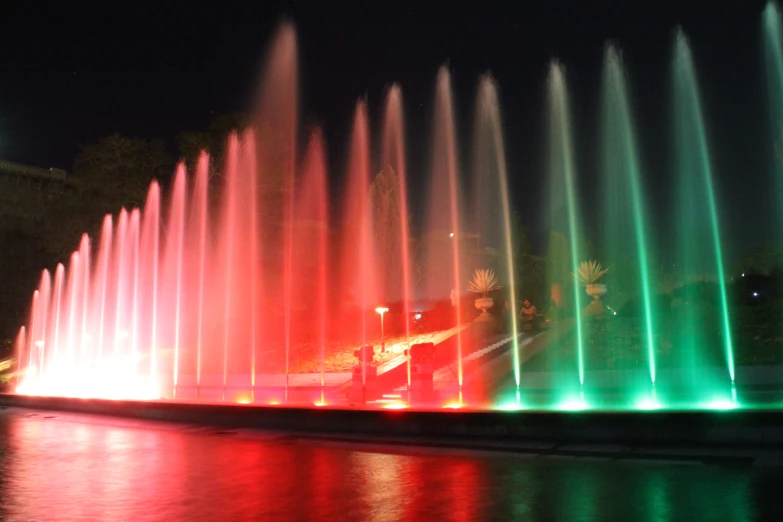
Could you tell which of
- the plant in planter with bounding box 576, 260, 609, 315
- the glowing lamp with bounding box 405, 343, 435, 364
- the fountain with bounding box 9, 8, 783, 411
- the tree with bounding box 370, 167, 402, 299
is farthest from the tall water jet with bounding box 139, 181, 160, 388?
the plant in planter with bounding box 576, 260, 609, 315

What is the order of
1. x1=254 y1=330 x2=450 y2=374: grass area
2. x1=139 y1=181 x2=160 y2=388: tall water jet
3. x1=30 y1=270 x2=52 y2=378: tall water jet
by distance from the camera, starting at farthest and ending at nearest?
x1=30 y1=270 x2=52 y2=378: tall water jet → x1=139 y1=181 x2=160 y2=388: tall water jet → x1=254 y1=330 x2=450 y2=374: grass area

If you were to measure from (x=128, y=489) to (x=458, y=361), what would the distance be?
14.1 m

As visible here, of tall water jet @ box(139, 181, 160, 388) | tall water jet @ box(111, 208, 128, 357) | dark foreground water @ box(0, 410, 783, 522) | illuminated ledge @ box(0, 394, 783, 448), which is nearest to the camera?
dark foreground water @ box(0, 410, 783, 522)

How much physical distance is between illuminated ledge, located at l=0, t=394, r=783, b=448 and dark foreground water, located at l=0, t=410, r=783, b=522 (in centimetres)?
109

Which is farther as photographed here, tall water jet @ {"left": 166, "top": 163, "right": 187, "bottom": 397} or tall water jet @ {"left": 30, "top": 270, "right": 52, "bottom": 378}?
tall water jet @ {"left": 30, "top": 270, "right": 52, "bottom": 378}

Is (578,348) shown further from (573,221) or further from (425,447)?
(425,447)

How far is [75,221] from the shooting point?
1500 inches

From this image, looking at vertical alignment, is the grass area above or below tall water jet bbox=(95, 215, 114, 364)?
below

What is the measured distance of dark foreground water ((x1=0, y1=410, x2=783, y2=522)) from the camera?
6168 mm

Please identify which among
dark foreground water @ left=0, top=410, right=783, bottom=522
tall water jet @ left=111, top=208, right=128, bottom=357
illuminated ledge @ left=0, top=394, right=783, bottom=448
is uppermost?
tall water jet @ left=111, top=208, right=128, bottom=357

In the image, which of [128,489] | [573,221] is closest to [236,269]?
[573,221]

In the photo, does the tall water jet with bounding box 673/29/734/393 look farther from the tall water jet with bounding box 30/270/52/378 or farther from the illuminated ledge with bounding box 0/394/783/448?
the tall water jet with bounding box 30/270/52/378

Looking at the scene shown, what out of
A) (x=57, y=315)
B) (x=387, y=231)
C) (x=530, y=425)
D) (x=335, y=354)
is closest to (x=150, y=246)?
(x=57, y=315)

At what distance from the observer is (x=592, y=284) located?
24156 mm
